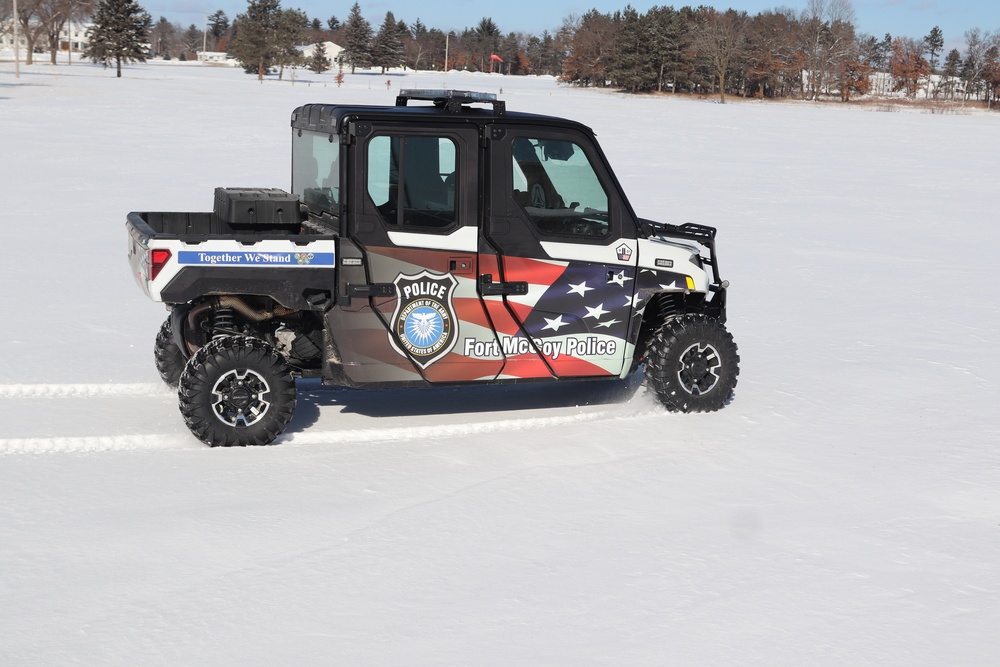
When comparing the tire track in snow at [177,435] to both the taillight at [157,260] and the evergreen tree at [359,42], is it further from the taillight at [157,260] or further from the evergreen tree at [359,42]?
the evergreen tree at [359,42]

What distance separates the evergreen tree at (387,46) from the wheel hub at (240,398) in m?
118

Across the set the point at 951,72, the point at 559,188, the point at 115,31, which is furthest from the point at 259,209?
the point at 951,72

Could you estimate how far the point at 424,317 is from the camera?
612 cm

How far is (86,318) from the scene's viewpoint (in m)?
8.97

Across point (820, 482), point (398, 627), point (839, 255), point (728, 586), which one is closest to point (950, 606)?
point (728, 586)

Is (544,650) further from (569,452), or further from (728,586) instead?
(569,452)

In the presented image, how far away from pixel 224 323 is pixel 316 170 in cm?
105

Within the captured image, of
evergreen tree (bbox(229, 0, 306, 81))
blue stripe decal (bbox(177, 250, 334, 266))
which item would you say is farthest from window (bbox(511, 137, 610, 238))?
evergreen tree (bbox(229, 0, 306, 81))

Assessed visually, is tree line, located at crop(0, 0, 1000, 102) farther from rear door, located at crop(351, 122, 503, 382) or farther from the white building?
rear door, located at crop(351, 122, 503, 382)

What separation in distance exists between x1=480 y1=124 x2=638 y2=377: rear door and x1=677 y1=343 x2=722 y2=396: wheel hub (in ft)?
1.51

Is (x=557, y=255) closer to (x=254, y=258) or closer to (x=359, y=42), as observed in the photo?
(x=254, y=258)

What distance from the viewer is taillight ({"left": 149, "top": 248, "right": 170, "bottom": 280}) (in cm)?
559

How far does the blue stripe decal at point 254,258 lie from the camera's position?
5652 mm

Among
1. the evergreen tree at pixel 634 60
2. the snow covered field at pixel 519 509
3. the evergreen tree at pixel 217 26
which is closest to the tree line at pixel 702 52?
the evergreen tree at pixel 634 60
